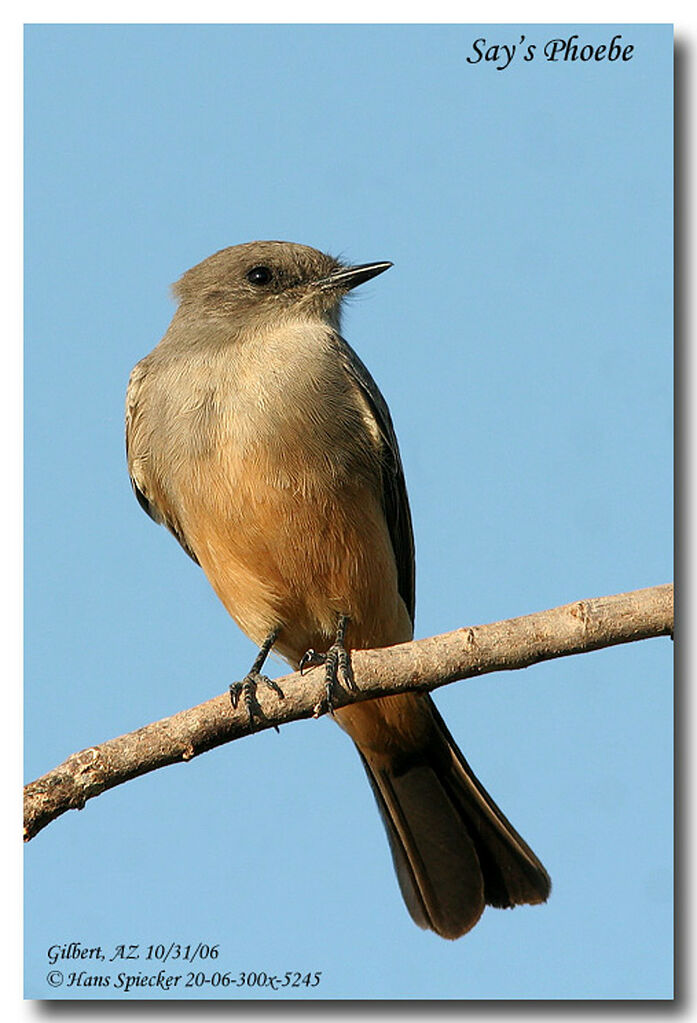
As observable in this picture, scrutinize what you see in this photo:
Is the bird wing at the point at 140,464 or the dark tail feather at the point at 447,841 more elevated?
the bird wing at the point at 140,464

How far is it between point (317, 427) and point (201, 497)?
499 millimetres

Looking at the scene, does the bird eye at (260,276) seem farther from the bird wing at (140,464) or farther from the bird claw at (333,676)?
the bird claw at (333,676)

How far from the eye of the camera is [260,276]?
5766mm

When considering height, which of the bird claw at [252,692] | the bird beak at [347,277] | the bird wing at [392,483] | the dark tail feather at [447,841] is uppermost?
the bird beak at [347,277]

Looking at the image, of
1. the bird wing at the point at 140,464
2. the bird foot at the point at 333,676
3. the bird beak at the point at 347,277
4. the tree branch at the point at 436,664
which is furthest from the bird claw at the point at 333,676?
the bird beak at the point at 347,277

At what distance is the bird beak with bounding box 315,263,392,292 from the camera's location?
5.61 metres

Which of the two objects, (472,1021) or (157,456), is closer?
(472,1021)

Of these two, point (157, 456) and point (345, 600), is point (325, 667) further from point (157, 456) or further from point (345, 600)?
point (157, 456)

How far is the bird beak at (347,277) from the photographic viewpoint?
5614 mm

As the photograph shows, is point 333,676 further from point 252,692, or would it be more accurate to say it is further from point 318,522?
point 318,522

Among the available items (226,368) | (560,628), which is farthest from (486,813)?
(226,368)

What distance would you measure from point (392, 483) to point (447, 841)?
1387 millimetres

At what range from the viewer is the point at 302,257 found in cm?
577

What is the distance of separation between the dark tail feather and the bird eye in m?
1.89
